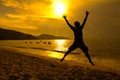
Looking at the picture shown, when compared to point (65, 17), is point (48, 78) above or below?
below

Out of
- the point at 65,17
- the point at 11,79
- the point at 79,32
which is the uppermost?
the point at 65,17

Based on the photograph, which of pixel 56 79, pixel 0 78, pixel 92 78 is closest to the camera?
pixel 0 78

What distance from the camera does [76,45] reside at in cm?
1327

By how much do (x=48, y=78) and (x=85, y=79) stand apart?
1413mm

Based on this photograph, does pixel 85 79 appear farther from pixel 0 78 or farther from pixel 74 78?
pixel 0 78

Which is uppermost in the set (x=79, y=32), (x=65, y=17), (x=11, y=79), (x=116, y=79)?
(x=65, y=17)

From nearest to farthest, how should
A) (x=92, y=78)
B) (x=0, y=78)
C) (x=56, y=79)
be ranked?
(x=0, y=78)
(x=56, y=79)
(x=92, y=78)

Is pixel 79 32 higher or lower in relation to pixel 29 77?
higher

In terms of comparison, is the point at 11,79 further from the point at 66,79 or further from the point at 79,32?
the point at 79,32

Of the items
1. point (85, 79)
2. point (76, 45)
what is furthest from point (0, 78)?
point (76, 45)

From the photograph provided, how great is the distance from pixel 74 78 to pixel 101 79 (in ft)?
3.41

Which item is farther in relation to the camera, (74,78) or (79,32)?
(79,32)

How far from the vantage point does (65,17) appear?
13.3 m

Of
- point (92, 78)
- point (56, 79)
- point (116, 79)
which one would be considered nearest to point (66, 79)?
point (56, 79)
